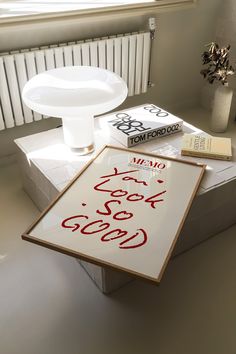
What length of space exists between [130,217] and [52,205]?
10.8 inches

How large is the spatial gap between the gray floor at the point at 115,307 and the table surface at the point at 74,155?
29 centimetres

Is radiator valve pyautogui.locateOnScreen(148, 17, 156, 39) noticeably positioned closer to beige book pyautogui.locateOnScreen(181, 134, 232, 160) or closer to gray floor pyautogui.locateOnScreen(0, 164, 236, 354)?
beige book pyautogui.locateOnScreen(181, 134, 232, 160)

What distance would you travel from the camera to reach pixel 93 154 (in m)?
1.47

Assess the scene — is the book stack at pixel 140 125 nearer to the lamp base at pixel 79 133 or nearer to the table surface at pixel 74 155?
the table surface at pixel 74 155

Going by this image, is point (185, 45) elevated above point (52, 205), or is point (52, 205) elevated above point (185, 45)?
point (185, 45)

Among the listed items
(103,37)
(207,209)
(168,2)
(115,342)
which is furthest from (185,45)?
(115,342)

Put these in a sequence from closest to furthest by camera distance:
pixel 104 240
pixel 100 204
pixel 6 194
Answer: pixel 104 240
pixel 100 204
pixel 6 194

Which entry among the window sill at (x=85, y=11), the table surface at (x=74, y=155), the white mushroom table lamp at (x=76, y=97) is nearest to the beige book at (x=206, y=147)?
the table surface at (x=74, y=155)

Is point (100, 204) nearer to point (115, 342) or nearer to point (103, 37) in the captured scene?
point (115, 342)

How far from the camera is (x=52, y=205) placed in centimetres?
120

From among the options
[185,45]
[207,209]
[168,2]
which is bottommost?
[207,209]

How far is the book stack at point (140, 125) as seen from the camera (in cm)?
151

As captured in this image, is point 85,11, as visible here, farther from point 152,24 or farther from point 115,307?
point 115,307

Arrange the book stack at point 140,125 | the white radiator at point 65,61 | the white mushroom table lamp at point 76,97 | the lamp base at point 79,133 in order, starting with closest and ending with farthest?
the white mushroom table lamp at point 76,97 → the lamp base at point 79,133 → the book stack at point 140,125 → the white radiator at point 65,61
